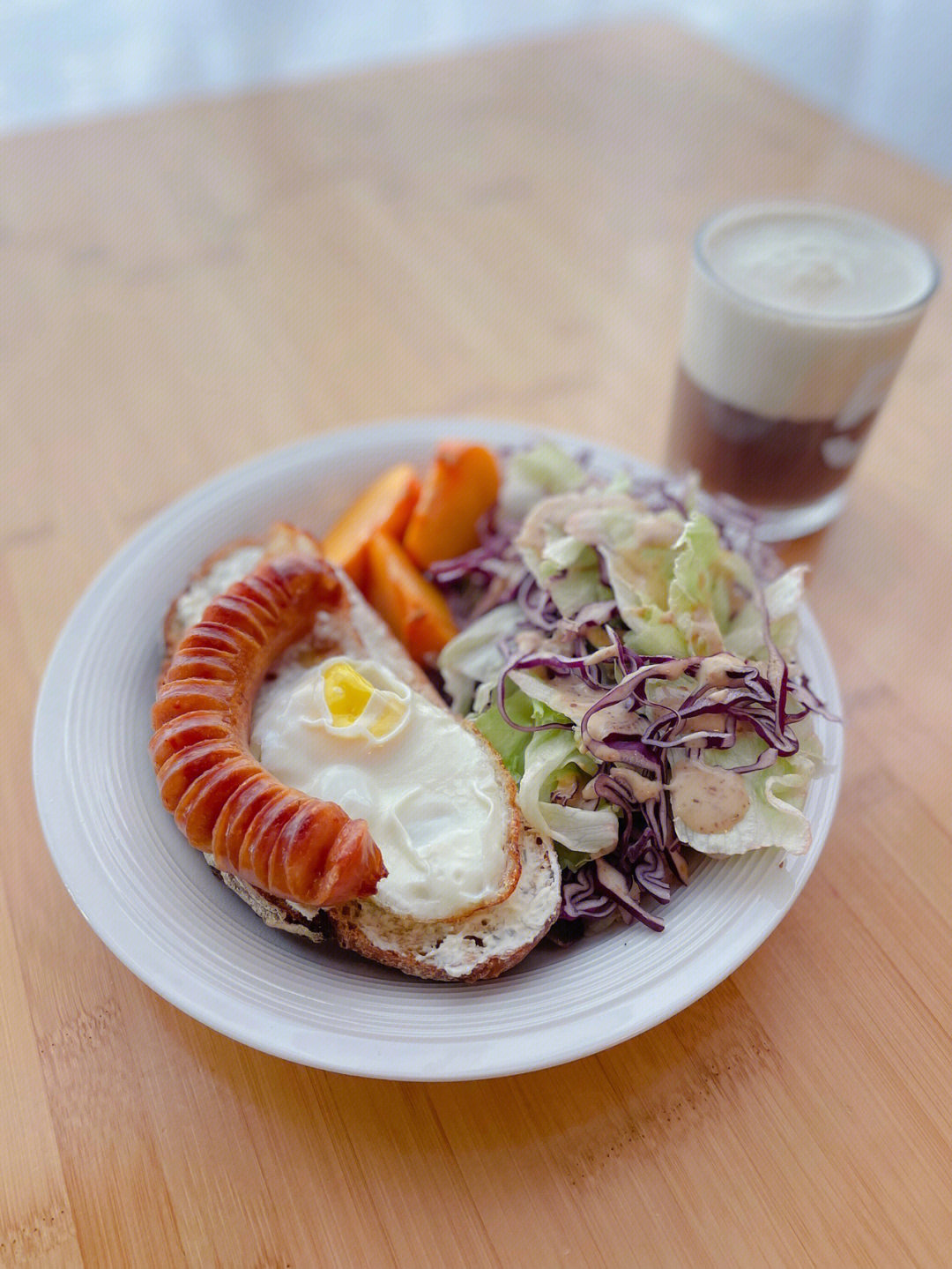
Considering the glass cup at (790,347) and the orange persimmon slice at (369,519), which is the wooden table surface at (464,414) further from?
the orange persimmon slice at (369,519)

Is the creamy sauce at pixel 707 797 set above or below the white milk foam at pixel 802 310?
below

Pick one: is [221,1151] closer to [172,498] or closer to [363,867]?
[363,867]

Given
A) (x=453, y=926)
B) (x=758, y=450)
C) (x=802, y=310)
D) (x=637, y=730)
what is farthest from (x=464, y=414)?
(x=453, y=926)

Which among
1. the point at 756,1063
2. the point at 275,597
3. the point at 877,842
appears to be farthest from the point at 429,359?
the point at 756,1063

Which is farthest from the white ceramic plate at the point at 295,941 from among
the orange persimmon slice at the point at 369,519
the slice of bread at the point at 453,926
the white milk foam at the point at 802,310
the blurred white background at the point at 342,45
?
the blurred white background at the point at 342,45

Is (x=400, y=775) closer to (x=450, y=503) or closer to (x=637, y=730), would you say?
(x=637, y=730)
